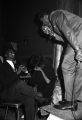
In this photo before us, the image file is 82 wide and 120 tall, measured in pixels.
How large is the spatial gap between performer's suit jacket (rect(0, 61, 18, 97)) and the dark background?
2394mm

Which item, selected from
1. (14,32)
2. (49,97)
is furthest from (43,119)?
(14,32)

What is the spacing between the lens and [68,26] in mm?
2904

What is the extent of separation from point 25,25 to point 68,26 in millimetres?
3309

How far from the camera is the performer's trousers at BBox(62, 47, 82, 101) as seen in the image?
2947 millimetres

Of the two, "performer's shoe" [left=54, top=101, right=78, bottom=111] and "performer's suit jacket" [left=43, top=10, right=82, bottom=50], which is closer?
"performer's shoe" [left=54, top=101, right=78, bottom=111]

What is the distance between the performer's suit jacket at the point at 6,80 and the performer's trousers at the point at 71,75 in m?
0.73

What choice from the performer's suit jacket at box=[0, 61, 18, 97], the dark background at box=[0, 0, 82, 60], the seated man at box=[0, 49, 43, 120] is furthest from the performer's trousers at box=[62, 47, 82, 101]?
the dark background at box=[0, 0, 82, 60]

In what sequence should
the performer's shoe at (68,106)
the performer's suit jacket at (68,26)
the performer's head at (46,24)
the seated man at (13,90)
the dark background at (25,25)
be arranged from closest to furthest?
the performer's shoe at (68,106) → the performer's suit jacket at (68,26) → the performer's head at (46,24) → the seated man at (13,90) → the dark background at (25,25)

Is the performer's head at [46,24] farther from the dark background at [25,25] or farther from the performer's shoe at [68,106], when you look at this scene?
the dark background at [25,25]

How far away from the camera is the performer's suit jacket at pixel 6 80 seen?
3.24 meters

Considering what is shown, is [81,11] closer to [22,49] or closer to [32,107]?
[22,49]

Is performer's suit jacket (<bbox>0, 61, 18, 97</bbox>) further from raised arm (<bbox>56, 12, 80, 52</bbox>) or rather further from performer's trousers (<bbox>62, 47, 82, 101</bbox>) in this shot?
raised arm (<bbox>56, 12, 80, 52</bbox>)

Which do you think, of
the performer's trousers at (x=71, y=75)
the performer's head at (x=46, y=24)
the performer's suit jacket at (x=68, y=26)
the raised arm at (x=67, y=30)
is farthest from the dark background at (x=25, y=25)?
the performer's trousers at (x=71, y=75)

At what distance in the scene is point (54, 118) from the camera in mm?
2793
